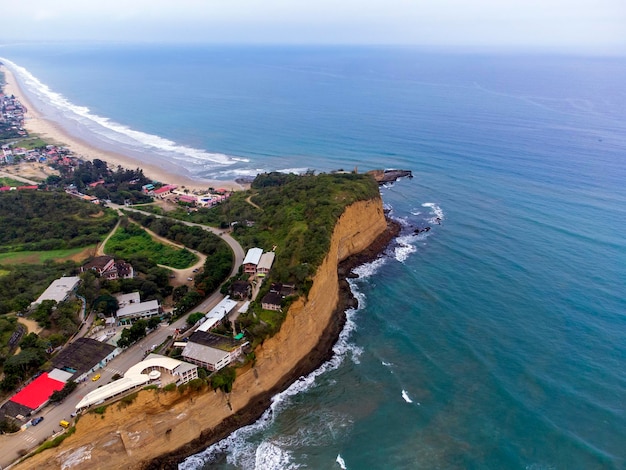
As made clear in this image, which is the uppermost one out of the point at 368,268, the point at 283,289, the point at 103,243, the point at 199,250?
the point at 283,289

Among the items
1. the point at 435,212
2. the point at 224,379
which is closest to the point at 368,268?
the point at 435,212

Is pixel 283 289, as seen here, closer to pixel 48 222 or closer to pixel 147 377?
pixel 147 377

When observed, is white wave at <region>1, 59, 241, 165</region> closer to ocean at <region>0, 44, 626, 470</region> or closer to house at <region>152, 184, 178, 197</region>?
ocean at <region>0, 44, 626, 470</region>

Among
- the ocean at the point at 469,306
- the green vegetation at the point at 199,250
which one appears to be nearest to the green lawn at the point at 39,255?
the green vegetation at the point at 199,250

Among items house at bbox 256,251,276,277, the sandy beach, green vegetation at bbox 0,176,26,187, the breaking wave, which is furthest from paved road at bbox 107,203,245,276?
green vegetation at bbox 0,176,26,187

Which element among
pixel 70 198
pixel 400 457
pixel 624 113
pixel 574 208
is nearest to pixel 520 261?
pixel 574 208

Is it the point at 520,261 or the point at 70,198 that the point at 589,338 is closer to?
the point at 520,261

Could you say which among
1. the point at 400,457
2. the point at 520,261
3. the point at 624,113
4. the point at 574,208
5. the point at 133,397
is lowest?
the point at 400,457
